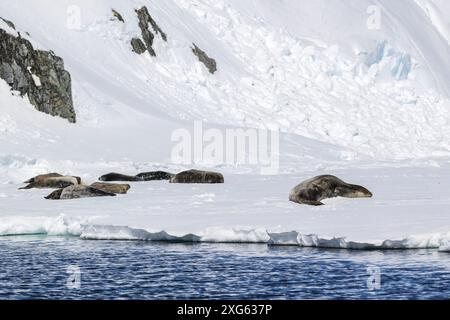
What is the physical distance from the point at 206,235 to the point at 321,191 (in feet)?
19.0

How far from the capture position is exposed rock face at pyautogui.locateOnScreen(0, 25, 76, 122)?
48.5 metres

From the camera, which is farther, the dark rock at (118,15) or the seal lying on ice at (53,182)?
→ the dark rock at (118,15)

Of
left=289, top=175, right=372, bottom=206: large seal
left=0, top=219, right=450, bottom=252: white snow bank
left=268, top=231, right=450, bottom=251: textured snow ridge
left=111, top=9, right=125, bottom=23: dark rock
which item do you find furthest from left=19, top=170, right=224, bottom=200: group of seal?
left=111, top=9, right=125, bottom=23: dark rock

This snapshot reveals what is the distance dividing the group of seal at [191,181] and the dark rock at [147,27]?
3016cm

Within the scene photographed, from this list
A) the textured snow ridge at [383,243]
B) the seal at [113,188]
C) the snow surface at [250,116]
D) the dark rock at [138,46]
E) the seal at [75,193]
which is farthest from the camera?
the dark rock at [138,46]

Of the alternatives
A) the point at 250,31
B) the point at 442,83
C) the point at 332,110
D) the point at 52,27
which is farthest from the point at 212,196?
the point at 442,83

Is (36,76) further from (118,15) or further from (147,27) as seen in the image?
(147,27)

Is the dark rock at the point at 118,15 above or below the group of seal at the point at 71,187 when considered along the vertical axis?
above

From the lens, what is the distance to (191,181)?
32.4m

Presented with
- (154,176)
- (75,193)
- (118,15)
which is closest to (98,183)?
(75,193)

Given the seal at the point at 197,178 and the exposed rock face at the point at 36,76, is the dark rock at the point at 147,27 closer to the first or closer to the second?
the exposed rock face at the point at 36,76

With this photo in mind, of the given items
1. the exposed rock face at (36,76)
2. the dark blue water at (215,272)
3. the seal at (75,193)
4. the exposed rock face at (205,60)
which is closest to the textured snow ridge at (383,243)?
the dark blue water at (215,272)

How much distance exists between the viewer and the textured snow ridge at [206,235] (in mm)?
18469

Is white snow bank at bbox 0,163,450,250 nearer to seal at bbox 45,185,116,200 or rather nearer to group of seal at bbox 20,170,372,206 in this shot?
group of seal at bbox 20,170,372,206
